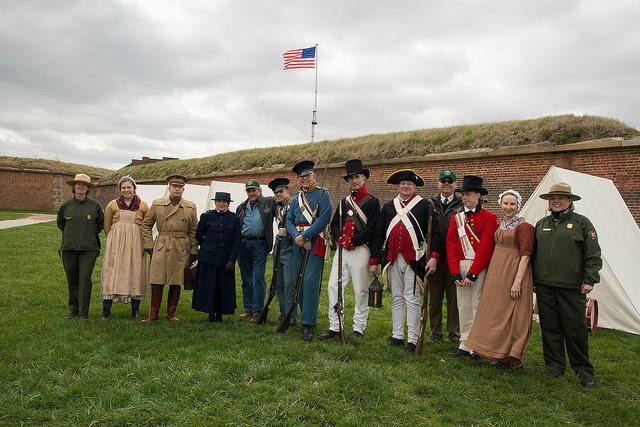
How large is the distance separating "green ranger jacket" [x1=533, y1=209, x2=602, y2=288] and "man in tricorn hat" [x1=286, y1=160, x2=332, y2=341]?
2.37 metres

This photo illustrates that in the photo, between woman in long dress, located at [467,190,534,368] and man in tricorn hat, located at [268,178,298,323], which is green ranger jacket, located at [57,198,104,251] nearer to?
man in tricorn hat, located at [268,178,298,323]

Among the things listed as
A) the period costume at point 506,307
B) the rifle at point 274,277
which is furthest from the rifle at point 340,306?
the period costume at point 506,307

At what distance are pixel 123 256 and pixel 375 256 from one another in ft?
11.0

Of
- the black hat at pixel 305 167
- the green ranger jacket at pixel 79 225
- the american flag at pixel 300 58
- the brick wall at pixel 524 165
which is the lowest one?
the green ranger jacket at pixel 79 225

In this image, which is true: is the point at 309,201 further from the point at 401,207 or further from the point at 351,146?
the point at 351,146

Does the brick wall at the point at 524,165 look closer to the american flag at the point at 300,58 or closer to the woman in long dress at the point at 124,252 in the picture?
the woman in long dress at the point at 124,252

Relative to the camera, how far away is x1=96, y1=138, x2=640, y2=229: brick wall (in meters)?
10.1

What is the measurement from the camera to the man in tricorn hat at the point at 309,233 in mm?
5691

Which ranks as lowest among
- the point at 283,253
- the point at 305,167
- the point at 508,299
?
the point at 508,299

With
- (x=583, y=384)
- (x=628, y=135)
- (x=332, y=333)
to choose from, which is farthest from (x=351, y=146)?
(x=583, y=384)

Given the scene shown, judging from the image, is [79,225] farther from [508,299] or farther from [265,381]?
[508,299]

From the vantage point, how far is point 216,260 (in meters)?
6.29

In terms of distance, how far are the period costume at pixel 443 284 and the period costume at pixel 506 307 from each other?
2.84 feet

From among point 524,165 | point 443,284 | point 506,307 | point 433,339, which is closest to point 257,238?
point 443,284
